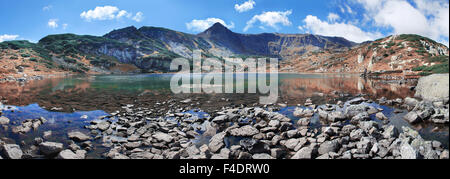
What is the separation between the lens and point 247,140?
32.6ft

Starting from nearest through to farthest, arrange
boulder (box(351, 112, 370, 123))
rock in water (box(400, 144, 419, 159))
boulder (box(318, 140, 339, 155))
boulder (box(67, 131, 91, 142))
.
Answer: rock in water (box(400, 144, 419, 159))
boulder (box(318, 140, 339, 155))
boulder (box(67, 131, 91, 142))
boulder (box(351, 112, 370, 123))

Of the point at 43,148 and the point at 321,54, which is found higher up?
the point at 321,54

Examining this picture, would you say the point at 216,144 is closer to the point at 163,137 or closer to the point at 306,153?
the point at 163,137

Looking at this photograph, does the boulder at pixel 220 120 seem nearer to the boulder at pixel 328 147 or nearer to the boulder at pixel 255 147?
the boulder at pixel 255 147

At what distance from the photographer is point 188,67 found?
17112cm

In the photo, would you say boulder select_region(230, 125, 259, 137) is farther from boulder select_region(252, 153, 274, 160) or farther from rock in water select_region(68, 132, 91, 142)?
rock in water select_region(68, 132, 91, 142)

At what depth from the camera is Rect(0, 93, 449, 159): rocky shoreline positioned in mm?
8461

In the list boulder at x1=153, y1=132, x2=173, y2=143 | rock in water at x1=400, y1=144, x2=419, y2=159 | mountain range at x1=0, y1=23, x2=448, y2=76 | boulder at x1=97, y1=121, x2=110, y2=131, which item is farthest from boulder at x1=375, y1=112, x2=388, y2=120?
boulder at x1=97, y1=121, x2=110, y2=131

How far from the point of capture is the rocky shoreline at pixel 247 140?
8.46 metres

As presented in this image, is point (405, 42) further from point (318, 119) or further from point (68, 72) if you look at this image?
point (68, 72)
